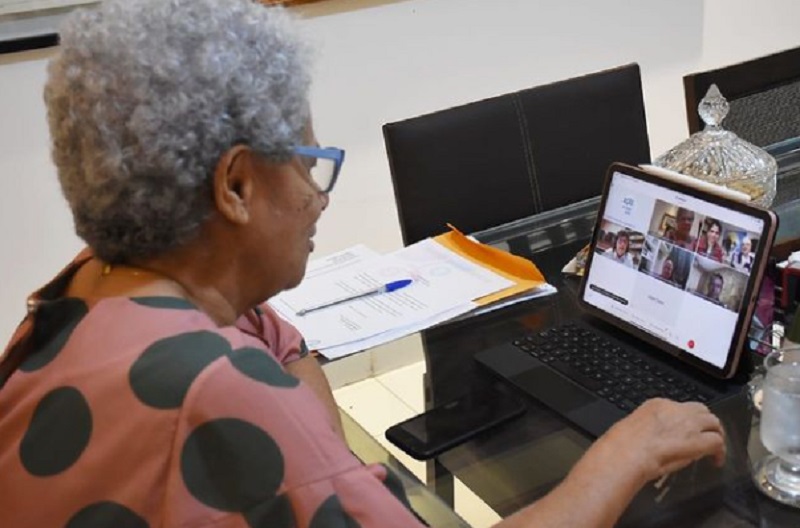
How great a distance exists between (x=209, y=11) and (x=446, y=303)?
75 centimetres

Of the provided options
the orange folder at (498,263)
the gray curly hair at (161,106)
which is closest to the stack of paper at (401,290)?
the orange folder at (498,263)

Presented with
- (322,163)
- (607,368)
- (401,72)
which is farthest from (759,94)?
(322,163)

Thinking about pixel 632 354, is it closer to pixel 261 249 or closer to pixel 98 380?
pixel 261 249

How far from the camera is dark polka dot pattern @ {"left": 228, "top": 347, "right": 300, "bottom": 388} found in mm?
893

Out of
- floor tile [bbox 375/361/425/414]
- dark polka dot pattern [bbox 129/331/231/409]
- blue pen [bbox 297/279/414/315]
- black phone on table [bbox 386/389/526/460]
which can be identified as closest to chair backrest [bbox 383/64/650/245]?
blue pen [bbox 297/279/414/315]

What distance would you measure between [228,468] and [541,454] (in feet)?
1.63

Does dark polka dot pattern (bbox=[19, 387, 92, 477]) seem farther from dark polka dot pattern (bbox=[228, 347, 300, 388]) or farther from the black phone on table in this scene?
the black phone on table

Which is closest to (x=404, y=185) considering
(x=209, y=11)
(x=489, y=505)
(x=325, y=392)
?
(x=325, y=392)

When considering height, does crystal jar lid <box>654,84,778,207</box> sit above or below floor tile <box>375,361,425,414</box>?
above

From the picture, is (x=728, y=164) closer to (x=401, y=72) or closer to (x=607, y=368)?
(x=607, y=368)

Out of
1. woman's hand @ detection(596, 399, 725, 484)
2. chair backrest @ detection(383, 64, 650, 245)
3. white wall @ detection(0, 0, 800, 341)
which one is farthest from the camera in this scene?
white wall @ detection(0, 0, 800, 341)

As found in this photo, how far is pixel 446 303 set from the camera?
1.62 m

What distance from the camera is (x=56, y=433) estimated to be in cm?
91

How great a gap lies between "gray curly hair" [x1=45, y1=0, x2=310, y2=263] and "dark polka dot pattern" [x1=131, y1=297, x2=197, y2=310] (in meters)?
0.06
